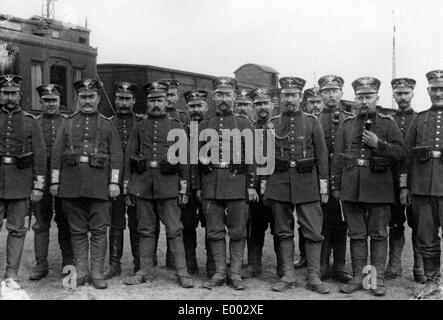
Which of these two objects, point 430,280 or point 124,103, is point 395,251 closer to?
point 430,280

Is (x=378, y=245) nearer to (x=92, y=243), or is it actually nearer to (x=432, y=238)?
(x=432, y=238)

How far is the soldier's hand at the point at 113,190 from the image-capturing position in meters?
5.12

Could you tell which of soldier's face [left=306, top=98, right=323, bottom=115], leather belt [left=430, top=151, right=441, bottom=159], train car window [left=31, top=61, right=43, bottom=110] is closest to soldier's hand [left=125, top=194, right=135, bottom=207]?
soldier's face [left=306, top=98, right=323, bottom=115]

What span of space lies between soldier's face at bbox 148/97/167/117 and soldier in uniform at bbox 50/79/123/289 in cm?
47

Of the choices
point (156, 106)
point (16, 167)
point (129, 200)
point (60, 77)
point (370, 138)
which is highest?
point (60, 77)

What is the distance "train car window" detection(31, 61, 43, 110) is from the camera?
8.58 metres

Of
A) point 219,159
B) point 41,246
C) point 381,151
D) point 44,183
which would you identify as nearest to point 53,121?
point 44,183

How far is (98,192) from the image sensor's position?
504cm

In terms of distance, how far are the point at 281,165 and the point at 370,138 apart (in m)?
0.91

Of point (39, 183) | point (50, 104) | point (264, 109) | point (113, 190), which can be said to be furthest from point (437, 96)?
point (50, 104)

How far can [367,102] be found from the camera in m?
5.07

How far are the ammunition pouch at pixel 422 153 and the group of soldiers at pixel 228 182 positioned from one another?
0.06 feet

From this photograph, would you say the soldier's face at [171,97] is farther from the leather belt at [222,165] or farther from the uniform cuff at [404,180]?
the uniform cuff at [404,180]

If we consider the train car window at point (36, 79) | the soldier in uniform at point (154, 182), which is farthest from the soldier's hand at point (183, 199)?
the train car window at point (36, 79)
